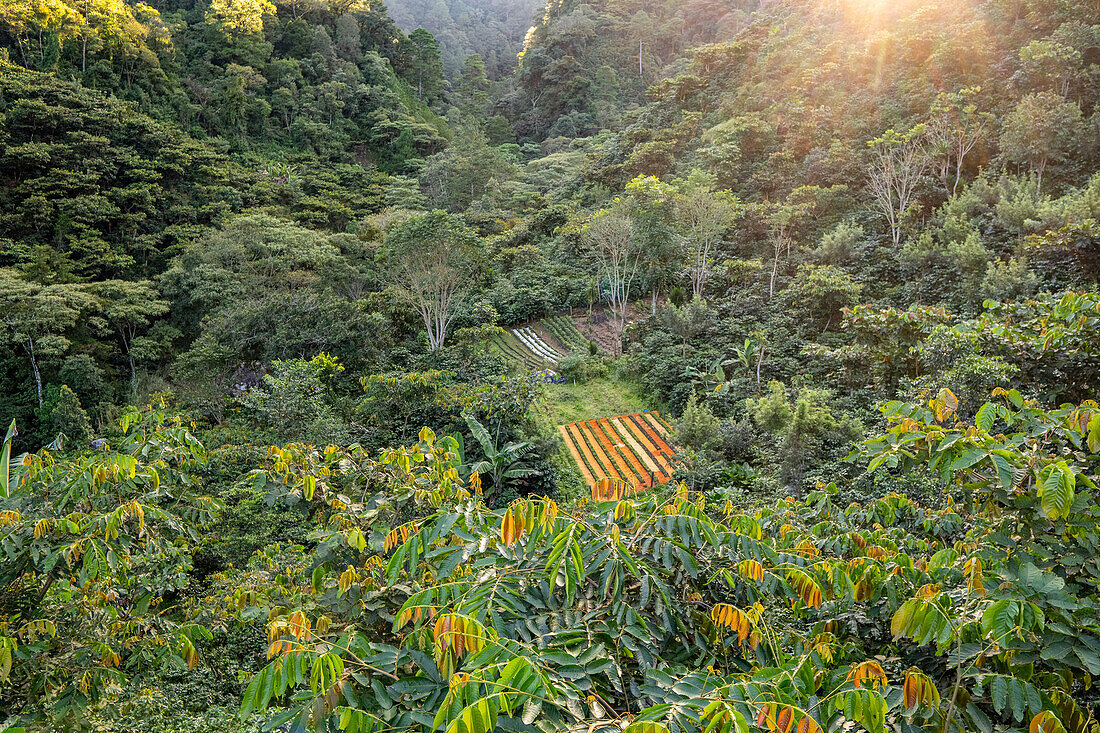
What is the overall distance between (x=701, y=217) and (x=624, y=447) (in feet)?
22.3

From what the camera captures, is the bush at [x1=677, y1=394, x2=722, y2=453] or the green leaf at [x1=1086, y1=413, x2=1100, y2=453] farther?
the bush at [x1=677, y1=394, x2=722, y2=453]

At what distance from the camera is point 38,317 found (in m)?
14.9

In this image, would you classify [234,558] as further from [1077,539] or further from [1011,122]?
[1011,122]

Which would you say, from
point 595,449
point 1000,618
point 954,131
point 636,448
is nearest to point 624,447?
point 636,448

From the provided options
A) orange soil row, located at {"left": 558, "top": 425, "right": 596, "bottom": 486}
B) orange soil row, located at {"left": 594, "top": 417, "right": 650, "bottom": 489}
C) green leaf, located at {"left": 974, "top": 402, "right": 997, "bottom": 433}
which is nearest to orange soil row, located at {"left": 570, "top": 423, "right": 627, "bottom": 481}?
orange soil row, located at {"left": 558, "top": 425, "right": 596, "bottom": 486}

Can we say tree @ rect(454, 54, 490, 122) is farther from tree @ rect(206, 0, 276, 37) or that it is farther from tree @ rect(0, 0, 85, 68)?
→ tree @ rect(0, 0, 85, 68)

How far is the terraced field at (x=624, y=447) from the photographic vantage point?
9375mm

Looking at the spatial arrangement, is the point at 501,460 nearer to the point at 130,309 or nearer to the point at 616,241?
the point at 616,241

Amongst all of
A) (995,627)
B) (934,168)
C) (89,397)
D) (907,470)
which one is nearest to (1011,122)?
(934,168)

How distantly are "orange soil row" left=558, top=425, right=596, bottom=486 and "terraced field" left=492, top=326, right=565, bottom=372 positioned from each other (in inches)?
131

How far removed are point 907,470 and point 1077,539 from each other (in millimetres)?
586

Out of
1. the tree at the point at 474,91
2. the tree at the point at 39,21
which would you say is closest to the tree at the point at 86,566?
the tree at the point at 39,21

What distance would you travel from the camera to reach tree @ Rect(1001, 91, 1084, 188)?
40.7ft

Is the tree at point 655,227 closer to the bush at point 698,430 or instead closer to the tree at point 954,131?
the bush at point 698,430
